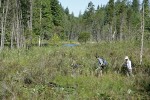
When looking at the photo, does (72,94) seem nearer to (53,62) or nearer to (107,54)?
(53,62)

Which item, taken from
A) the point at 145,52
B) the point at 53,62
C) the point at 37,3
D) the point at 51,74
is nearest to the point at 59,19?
the point at 37,3

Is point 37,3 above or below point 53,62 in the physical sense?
above

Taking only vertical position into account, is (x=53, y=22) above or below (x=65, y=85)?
above

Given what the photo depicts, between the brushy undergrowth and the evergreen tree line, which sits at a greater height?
the evergreen tree line

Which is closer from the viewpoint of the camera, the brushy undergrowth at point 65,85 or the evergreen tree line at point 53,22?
the brushy undergrowth at point 65,85

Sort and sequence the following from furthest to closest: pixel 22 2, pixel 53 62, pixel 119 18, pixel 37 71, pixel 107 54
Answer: pixel 119 18 → pixel 22 2 → pixel 107 54 → pixel 53 62 → pixel 37 71

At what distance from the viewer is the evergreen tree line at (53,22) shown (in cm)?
4259

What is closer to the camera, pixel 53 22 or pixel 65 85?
pixel 65 85

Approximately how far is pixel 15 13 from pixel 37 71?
3152 cm

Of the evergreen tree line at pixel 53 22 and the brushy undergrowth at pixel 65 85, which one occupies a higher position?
the evergreen tree line at pixel 53 22

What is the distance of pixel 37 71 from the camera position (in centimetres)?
1455

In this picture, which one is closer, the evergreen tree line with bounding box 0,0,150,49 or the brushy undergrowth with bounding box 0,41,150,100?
the brushy undergrowth with bounding box 0,41,150,100

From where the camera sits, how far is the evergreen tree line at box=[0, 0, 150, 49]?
4259 cm

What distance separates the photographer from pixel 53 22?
7075 centimetres
